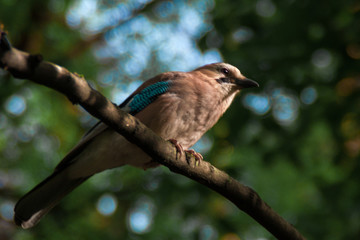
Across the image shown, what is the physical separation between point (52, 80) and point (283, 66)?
5.44m

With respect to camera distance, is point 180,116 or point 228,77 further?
point 228,77

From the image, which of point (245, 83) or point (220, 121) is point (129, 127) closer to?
point (245, 83)

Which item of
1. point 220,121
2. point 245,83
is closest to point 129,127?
point 245,83

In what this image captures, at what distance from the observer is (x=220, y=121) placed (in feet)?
28.4

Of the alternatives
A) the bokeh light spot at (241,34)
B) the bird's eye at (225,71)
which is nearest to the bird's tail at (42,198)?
the bird's eye at (225,71)

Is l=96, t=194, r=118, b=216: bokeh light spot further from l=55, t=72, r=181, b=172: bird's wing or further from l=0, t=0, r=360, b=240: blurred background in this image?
l=55, t=72, r=181, b=172: bird's wing

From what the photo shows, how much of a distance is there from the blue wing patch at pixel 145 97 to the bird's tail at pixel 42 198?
115 cm

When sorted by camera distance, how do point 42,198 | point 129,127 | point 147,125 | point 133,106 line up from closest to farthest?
point 129,127
point 147,125
point 42,198
point 133,106

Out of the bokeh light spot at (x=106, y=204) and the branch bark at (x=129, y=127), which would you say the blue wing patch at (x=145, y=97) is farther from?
the bokeh light spot at (x=106, y=204)

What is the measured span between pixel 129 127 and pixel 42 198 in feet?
8.45

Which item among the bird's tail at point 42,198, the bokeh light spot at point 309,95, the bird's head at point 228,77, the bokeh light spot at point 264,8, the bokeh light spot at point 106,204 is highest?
the bokeh light spot at point 264,8

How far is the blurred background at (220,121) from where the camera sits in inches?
301

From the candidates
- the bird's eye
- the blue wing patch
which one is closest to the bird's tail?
the blue wing patch

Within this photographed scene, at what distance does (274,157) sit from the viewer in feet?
27.1
